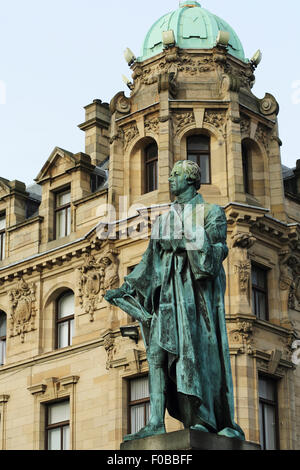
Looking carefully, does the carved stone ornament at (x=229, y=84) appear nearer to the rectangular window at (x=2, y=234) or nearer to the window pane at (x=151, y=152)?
the window pane at (x=151, y=152)

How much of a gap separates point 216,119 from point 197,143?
A: 933 millimetres

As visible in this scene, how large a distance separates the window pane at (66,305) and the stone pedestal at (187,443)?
23.4 meters

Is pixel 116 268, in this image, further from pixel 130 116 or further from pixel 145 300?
pixel 145 300

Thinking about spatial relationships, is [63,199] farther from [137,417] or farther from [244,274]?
[137,417]

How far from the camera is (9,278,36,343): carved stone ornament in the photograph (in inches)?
1352

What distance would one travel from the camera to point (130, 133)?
33.0 m

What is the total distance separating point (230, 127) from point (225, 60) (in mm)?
2765

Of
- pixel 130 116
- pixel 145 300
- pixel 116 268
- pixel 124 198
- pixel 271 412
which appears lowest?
pixel 145 300

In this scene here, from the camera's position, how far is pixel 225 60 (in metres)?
33.2

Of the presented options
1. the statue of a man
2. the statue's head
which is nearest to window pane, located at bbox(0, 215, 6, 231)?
the statue's head

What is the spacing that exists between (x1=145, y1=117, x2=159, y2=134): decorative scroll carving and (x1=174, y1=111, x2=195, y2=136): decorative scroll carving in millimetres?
656

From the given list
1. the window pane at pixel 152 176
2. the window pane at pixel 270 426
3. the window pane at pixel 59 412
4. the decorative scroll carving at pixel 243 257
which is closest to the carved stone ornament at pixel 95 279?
the window pane at pixel 152 176

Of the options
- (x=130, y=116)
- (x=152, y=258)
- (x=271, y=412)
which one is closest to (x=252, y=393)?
(x=271, y=412)

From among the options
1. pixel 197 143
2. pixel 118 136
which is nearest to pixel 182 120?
pixel 197 143
